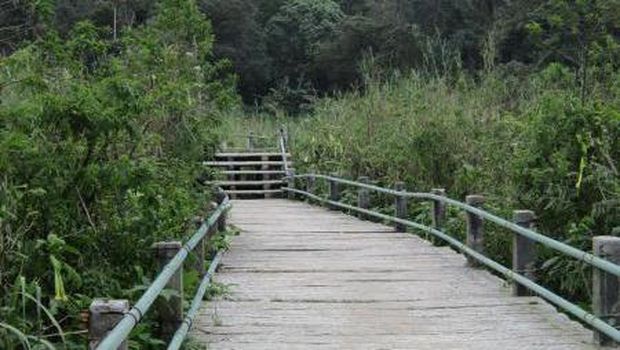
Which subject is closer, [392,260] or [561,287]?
[561,287]

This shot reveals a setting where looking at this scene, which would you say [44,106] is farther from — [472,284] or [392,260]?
[392,260]

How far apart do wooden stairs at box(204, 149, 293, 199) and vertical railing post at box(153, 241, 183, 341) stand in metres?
18.8

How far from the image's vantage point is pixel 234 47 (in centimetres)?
5338

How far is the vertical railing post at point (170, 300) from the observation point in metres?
5.99

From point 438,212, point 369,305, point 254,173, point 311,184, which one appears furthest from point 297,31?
point 369,305

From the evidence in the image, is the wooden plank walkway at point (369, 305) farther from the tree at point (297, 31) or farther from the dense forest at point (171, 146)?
the tree at point (297, 31)

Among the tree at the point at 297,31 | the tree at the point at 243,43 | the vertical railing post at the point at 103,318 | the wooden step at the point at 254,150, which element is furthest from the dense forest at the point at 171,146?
the tree at the point at 297,31

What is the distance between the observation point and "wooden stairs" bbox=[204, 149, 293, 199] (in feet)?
83.5

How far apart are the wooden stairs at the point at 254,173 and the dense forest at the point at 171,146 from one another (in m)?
4.53

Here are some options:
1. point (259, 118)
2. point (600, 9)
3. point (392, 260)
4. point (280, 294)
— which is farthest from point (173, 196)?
point (259, 118)

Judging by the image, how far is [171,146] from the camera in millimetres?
10000

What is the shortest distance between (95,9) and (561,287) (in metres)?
35.6

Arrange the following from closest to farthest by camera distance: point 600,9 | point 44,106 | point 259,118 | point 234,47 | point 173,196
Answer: point 44,106
point 173,196
point 600,9
point 259,118
point 234,47

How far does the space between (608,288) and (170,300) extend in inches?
115
